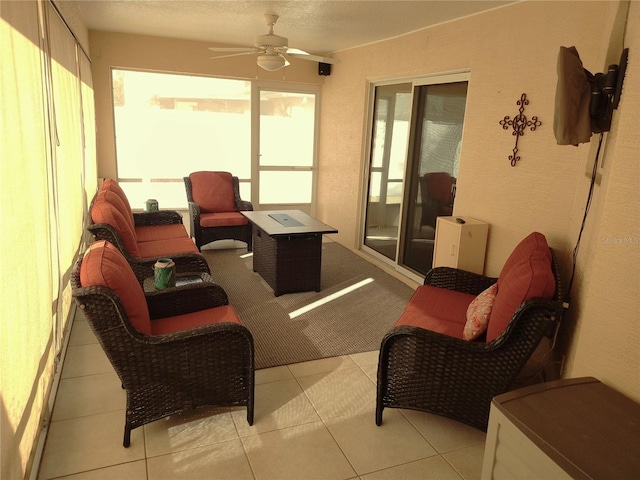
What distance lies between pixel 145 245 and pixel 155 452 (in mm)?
2281

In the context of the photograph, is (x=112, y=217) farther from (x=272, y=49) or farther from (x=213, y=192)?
(x=213, y=192)

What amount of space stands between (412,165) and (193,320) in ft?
9.78

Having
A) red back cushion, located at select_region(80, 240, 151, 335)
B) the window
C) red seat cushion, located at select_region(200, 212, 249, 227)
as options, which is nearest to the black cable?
red back cushion, located at select_region(80, 240, 151, 335)

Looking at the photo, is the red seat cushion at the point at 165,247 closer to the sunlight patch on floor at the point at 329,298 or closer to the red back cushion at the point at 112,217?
the red back cushion at the point at 112,217

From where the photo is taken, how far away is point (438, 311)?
8.88ft

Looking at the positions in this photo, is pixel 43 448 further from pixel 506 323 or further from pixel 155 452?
pixel 506 323

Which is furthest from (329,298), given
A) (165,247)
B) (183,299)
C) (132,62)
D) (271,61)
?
(132,62)

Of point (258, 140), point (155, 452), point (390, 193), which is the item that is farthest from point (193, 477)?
point (258, 140)

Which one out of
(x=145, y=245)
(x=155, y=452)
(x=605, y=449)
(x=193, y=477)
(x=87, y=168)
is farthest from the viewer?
(x=87, y=168)

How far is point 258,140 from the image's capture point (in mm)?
6348

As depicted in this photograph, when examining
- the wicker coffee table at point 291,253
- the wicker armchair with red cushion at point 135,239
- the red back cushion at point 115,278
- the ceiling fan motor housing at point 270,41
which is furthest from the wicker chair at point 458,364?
the ceiling fan motor housing at point 270,41

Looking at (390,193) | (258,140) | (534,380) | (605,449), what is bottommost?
(534,380)

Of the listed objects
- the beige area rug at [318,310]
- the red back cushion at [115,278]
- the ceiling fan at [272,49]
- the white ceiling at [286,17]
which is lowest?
the beige area rug at [318,310]

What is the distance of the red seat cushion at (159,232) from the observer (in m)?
4.32
